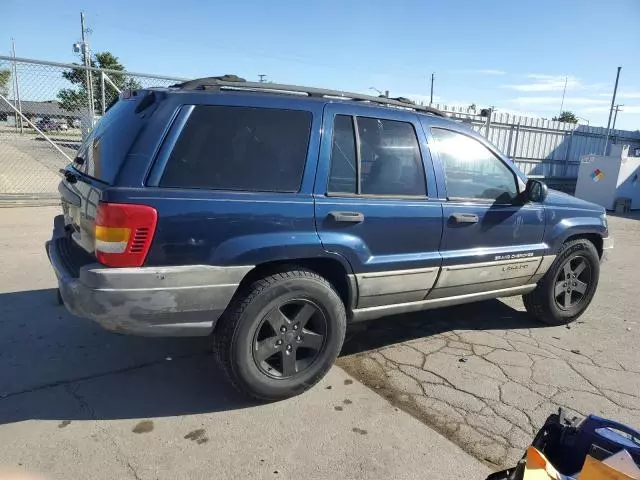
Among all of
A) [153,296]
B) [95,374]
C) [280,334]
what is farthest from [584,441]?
[95,374]

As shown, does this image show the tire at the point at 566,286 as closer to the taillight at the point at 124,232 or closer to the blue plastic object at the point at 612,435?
the blue plastic object at the point at 612,435

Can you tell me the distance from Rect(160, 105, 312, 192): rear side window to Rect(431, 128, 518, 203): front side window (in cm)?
120

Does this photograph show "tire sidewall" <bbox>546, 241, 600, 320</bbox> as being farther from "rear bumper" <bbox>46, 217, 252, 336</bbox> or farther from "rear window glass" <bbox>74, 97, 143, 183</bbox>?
"rear window glass" <bbox>74, 97, 143, 183</bbox>

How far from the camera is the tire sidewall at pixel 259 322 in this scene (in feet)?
9.82

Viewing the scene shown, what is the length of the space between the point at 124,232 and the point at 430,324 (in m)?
2.99

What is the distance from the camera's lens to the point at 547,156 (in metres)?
18.0

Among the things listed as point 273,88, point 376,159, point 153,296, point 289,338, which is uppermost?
point 273,88

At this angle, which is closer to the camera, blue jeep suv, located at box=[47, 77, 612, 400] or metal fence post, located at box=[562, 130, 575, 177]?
blue jeep suv, located at box=[47, 77, 612, 400]

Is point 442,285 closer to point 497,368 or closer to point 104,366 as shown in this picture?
point 497,368

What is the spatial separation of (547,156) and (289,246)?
1743cm

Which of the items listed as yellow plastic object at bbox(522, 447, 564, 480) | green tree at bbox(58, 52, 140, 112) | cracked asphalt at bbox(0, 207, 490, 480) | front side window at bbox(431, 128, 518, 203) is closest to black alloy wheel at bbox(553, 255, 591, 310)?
front side window at bbox(431, 128, 518, 203)

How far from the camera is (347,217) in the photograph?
3.22 m

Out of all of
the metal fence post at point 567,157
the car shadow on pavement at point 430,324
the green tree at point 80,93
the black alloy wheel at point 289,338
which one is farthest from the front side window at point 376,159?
the metal fence post at point 567,157

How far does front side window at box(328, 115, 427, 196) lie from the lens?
3324mm
